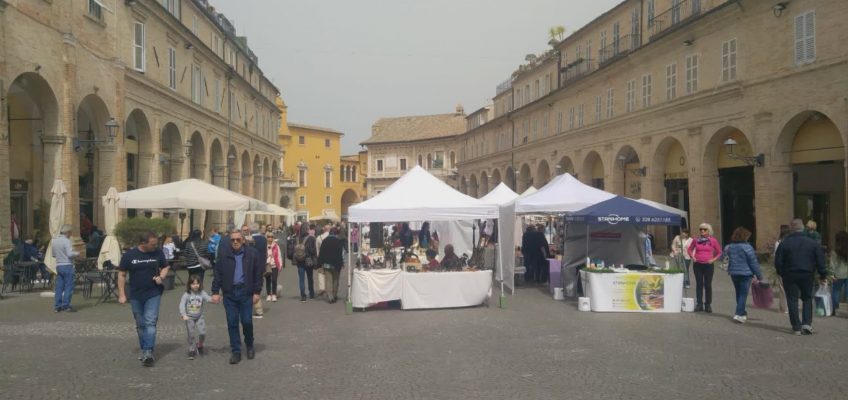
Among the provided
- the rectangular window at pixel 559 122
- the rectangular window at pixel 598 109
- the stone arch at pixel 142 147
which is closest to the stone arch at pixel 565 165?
the rectangular window at pixel 559 122

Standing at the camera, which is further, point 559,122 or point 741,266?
point 559,122

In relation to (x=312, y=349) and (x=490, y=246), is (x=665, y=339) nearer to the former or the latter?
(x=312, y=349)

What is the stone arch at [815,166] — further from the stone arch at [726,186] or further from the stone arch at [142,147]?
the stone arch at [142,147]

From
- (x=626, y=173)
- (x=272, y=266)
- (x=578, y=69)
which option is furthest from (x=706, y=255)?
(x=578, y=69)

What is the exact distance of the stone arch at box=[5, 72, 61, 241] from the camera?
17.4 metres

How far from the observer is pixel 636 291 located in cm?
1209

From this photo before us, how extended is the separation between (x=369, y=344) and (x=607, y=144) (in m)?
25.2

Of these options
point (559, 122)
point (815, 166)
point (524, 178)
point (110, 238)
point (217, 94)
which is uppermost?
point (217, 94)

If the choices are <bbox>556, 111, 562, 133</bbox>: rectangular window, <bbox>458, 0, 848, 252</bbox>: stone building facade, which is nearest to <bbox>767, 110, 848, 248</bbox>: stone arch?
<bbox>458, 0, 848, 252</bbox>: stone building facade

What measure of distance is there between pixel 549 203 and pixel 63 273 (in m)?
10.6

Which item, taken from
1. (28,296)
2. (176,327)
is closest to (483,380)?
(176,327)

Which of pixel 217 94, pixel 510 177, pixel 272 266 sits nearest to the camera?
Result: pixel 272 266

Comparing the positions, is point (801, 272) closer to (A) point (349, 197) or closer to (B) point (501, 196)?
(B) point (501, 196)

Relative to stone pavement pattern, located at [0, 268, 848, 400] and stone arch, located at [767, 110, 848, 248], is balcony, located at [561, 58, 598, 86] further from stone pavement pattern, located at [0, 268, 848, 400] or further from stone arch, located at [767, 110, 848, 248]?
stone pavement pattern, located at [0, 268, 848, 400]
